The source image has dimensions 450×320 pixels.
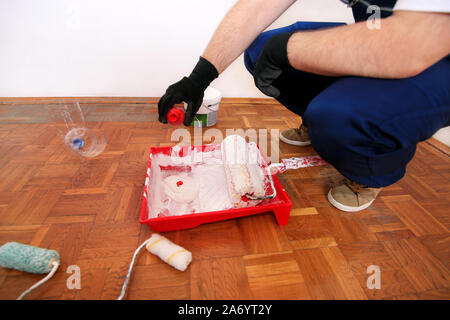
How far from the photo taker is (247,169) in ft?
2.24

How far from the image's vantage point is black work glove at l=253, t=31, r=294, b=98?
562 millimetres

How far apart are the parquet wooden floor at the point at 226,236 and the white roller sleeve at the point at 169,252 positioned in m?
0.03

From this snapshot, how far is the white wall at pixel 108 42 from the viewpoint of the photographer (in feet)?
3.46

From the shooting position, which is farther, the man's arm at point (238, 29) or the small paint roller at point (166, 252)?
the man's arm at point (238, 29)

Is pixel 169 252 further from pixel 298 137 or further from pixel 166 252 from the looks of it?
pixel 298 137

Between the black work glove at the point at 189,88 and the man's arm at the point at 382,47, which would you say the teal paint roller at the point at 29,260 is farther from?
the man's arm at the point at 382,47

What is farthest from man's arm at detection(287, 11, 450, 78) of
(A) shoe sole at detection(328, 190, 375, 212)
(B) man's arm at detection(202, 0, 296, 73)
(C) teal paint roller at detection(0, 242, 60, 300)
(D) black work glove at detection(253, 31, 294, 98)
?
(C) teal paint roller at detection(0, 242, 60, 300)

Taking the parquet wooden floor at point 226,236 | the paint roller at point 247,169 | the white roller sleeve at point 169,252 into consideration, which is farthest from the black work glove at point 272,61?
the white roller sleeve at point 169,252

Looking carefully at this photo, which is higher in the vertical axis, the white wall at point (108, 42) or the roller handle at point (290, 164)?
the white wall at point (108, 42)

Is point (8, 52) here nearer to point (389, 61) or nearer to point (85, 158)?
point (85, 158)

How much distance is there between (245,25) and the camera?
639 millimetres

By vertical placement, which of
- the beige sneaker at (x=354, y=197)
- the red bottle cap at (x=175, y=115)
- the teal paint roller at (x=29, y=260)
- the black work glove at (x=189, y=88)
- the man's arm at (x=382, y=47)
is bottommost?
the beige sneaker at (x=354, y=197)

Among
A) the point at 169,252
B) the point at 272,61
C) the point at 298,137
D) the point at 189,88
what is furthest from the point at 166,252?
the point at 298,137

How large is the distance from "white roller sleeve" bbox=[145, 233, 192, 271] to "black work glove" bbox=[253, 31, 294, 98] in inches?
18.9
